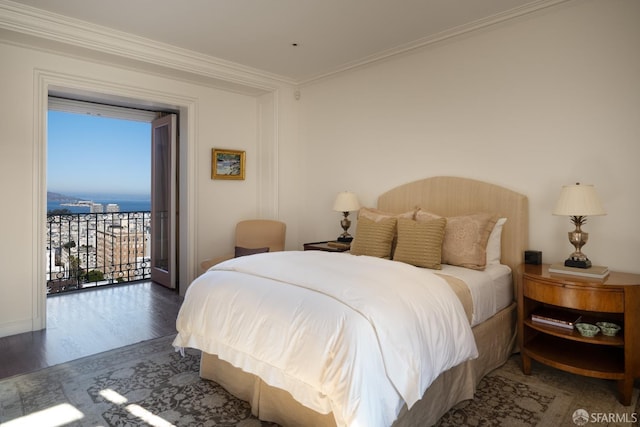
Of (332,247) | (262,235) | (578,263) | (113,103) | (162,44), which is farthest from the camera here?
(113,103)

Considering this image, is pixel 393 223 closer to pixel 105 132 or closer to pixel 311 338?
pixel 311 338

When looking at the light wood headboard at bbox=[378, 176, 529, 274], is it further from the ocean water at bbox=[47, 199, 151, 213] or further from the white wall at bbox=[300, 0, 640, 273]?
the ocean water at bbox=[47, 199, 151, 213]

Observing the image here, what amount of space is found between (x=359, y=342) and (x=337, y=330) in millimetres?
123

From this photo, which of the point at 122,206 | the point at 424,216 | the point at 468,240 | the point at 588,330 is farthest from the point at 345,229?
the point at 122,206

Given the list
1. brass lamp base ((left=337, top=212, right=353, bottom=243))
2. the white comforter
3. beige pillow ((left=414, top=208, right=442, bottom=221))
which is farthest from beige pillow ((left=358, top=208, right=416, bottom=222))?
the white comforter

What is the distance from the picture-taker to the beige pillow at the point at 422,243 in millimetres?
2996

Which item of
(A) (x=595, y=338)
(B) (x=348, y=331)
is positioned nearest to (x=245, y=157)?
(B) (x=348, y=331)

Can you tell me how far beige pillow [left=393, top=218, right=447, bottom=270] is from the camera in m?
3.00

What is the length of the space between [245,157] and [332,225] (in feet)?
5.00

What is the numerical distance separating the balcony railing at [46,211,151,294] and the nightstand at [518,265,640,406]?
212 inches

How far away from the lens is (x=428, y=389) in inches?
81.3

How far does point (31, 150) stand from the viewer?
3.60 metres

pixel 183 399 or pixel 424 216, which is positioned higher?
pixel 424 216

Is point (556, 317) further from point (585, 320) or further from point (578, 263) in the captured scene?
point (578, 263)
